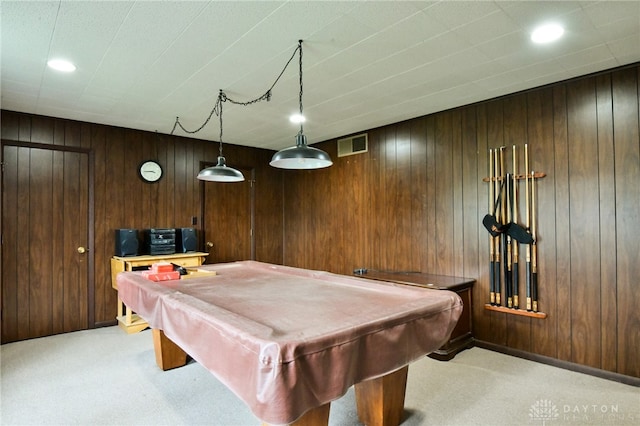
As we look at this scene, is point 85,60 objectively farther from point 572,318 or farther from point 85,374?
point 572,318

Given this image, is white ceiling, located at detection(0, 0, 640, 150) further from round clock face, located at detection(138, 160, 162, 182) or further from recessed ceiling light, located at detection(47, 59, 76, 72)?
round clock face, located at detection(138, 160, 162, 182)

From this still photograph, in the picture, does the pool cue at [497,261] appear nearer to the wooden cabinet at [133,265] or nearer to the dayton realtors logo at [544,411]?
the dayton realtors logo at [544,411]

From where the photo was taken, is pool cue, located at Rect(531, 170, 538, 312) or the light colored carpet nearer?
the light colored carpet

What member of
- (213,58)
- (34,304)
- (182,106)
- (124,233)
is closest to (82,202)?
(124,233)

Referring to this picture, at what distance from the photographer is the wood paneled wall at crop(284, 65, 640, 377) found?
2.63 meters

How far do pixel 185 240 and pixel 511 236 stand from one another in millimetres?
3694

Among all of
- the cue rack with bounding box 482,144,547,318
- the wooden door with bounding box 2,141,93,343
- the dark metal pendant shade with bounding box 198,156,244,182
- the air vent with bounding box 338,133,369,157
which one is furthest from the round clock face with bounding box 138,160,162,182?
the cue rack with bounding box 482,144,547,318

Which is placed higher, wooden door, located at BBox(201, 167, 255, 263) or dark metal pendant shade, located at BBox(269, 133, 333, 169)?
dark metal pendant shade, located at BBox(269, 133, 333, 169)

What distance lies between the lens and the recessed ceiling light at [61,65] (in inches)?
97.5

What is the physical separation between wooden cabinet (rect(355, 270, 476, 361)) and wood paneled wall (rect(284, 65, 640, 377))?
0.13m

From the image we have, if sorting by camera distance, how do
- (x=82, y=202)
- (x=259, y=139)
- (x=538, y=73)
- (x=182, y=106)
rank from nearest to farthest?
(x=538, y=73), (x=182, y=106), (x=82, y=202), (x=259, y=139)

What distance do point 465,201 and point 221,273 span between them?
8.20 ft

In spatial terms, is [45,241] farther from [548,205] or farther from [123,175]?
[548,205]

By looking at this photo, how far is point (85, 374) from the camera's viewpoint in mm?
2803
